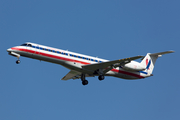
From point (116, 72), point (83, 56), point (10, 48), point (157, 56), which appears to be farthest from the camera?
point (157, 56)

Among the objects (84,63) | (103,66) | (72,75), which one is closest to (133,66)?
(103,66)

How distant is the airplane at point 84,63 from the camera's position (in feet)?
90.6

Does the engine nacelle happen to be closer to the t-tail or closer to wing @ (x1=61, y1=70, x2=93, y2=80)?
the t-tail

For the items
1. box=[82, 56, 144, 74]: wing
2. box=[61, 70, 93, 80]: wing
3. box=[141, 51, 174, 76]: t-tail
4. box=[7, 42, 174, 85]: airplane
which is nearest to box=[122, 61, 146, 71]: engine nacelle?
box=[7, 42, 174, 85]: airplane

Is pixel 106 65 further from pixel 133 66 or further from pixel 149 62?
pixel 149 62

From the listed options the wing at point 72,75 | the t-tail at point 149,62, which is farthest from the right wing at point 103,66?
the t-tail at point 149,62

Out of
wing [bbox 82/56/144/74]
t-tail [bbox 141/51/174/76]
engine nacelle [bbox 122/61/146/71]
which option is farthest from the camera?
t-tail [bbox 141/51/174/76]

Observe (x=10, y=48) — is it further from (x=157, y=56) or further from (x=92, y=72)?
(x=157, y=56)

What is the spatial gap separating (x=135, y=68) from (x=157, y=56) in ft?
15.0

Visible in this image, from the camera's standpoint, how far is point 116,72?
31.4m

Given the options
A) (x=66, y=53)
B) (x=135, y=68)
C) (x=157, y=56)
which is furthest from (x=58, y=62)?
(x=157, y=56)

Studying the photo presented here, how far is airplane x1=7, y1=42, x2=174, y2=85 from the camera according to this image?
27625 millimetres

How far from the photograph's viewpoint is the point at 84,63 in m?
29.3

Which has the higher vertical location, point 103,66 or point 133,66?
point 133,66
